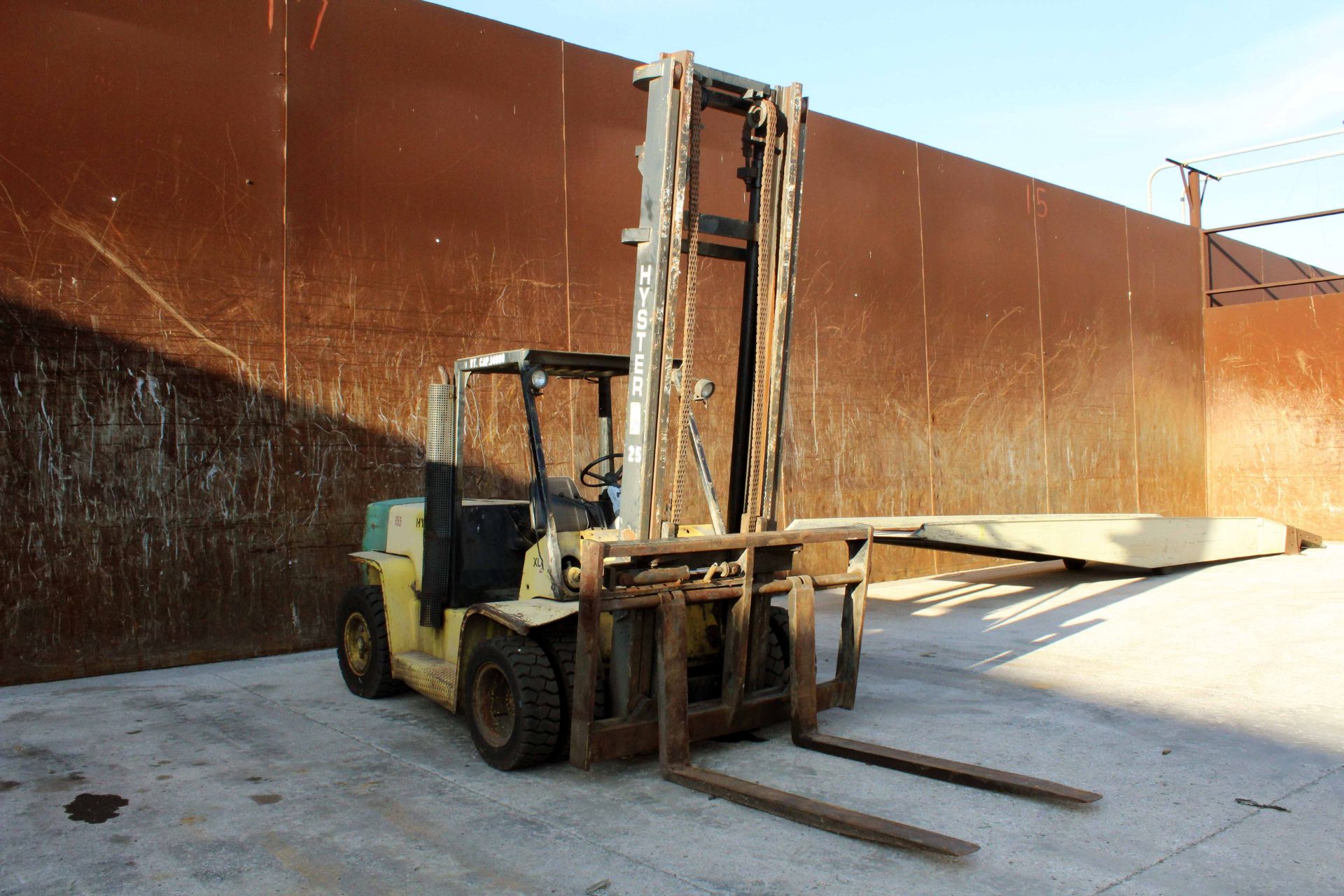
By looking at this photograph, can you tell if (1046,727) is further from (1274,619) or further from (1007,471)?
(1007,471)

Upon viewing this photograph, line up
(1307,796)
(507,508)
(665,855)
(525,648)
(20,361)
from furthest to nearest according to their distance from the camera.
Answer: (20,361) < (507,508) < (525,648) < (1307,796) < (665,855)

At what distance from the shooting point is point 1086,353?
1510cm

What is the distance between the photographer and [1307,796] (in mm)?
4363

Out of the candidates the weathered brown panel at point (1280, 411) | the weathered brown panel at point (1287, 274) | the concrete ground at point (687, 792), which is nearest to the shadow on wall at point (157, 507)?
the concrete ground at point (687, 792)

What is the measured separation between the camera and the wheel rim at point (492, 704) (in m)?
4.99

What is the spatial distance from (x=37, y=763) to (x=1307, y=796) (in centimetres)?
568

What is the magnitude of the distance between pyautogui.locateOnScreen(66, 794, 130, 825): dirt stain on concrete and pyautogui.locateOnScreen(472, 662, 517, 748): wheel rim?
4.96 ft

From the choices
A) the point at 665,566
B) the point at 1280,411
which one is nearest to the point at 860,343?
the point at 665,566

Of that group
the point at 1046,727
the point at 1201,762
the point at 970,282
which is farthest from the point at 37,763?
the point at 970,282

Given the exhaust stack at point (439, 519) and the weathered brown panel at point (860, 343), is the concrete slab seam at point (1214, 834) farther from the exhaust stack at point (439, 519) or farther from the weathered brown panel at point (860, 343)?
the weathered brown panel at point (860, 343)

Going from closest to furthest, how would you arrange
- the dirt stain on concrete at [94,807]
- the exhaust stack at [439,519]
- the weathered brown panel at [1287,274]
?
1. the dirt stain on concrete at [94,807]
2. the exhaust stack at [439,519]
3. the weathered brown panel at [1287,274]

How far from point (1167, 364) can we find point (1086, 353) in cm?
255

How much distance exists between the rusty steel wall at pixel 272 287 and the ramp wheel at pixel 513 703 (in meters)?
3.45

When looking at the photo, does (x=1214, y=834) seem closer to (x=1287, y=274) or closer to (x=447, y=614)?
(x=447, y=614)
